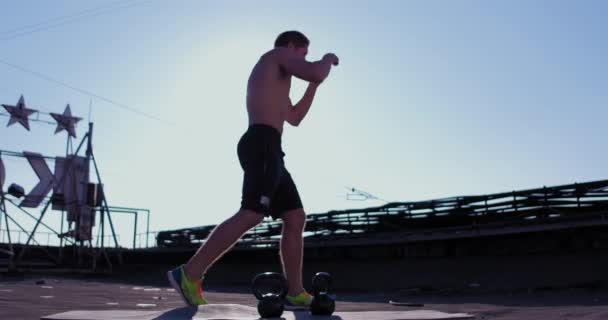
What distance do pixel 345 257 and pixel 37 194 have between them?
9344 mm

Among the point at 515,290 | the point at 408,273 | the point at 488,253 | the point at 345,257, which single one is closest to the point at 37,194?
the point at 345,257

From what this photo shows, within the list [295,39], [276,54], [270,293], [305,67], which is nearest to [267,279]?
[270,293]

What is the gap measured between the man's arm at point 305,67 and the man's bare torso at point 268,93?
0.20 feet

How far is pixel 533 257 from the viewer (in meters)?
10.9

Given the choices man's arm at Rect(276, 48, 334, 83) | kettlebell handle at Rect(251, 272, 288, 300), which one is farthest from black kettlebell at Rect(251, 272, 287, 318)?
man's arm at Rect(276, 48, 334, 83)

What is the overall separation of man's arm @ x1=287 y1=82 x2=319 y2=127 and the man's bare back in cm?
31

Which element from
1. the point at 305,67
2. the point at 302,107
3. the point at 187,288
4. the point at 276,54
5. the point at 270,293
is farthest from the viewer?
the point at 302,107

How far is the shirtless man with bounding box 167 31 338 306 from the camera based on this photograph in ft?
11.7

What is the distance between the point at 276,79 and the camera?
3902 mm

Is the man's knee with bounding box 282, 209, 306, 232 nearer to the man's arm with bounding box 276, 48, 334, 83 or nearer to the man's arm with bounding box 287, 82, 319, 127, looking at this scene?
the man's arm with bounding box 287, 82, 319, 127

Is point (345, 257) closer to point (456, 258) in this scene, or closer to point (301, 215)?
point (456, 258)

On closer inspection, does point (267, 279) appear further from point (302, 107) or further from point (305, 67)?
point (302, 107)

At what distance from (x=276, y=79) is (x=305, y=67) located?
19cm

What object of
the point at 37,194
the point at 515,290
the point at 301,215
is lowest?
the point at 515,290
